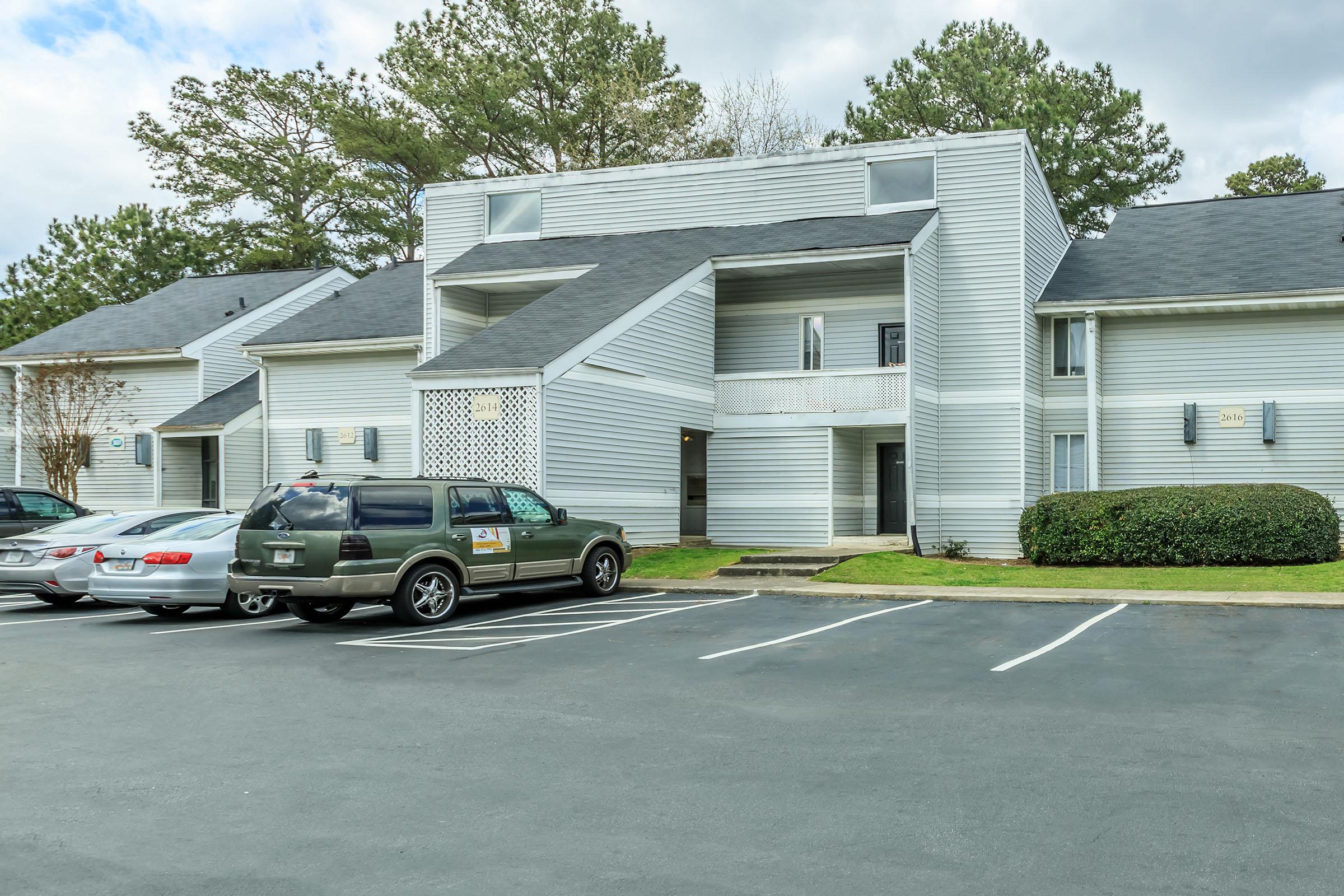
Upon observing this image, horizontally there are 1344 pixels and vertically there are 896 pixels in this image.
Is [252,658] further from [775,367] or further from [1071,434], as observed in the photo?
[1071,434]

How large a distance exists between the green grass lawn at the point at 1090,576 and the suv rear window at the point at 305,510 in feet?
25.9

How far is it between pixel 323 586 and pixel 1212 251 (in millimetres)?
20067

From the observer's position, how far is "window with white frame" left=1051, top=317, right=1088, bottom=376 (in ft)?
80.9

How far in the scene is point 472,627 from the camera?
13.1 m

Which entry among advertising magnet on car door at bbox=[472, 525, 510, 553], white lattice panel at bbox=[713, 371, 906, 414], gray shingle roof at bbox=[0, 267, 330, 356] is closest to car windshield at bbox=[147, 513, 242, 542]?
advertising magnet on car door at bbox=[472, 525, 510, 553]

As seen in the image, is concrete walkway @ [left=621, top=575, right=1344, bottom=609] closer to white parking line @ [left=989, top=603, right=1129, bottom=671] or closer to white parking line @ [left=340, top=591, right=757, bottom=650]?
white parking line @ [left=989, top=603, right=1129, bottom=671]

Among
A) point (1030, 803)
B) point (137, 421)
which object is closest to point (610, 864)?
point (1030, 803)

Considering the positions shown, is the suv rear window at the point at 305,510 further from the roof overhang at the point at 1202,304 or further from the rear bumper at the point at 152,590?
the roof overhang at the point at 1202,304

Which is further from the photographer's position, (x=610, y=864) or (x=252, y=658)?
(x=252, y=658)

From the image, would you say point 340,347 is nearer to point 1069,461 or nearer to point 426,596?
point 426,596

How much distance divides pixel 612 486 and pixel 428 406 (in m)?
3.56

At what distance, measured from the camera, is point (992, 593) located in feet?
52.2

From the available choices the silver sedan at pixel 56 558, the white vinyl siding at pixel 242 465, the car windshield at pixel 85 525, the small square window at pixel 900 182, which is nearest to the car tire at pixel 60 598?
the silver sedan at pixel 56 558

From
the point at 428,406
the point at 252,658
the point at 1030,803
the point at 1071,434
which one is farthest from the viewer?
the point at 1071,434
